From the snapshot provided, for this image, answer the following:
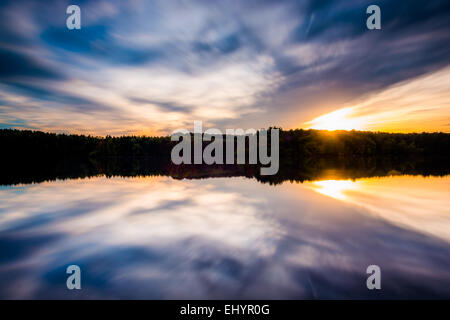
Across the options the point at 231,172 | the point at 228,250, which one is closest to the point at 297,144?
the point at 231,172

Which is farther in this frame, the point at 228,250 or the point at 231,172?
the point at 231,172

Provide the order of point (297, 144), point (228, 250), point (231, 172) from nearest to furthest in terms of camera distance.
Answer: point (228, 250) < point (231, 172) < point (297, 144)

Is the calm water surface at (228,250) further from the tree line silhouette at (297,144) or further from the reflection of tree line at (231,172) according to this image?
the tree line silhouette at (297,144)

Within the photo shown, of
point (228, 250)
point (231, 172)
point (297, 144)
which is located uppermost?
point (297, 144)

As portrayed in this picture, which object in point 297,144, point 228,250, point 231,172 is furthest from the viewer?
point 297,144

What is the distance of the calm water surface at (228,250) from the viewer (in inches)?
178

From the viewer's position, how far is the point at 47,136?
414 feet

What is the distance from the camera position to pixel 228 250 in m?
6.39

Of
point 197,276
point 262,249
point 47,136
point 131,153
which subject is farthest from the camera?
point 131,153

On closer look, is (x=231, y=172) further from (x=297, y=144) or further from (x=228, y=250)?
(x=297, y=144)

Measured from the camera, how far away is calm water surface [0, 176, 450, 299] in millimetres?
4527

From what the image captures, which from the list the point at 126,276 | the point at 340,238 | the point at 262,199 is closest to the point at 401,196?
the point at 262,199

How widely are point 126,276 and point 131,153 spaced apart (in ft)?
510
